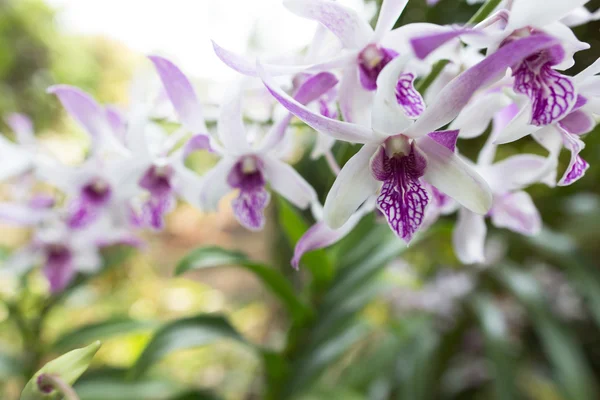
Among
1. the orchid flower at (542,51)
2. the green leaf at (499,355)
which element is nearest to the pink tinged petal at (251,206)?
the orchid flower at (542,51)

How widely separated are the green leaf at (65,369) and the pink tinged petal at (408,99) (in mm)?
238

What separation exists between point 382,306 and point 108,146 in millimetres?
1307

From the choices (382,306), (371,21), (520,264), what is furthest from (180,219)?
(371,21)

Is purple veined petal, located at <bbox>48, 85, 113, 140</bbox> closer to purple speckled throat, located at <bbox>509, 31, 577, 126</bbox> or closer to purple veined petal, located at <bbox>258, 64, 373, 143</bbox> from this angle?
purple veined petal, located at <bbox>258, 64, 373, 143</bbox>

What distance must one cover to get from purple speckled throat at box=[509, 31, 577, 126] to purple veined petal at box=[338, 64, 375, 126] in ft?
0.32

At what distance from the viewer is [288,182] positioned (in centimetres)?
38

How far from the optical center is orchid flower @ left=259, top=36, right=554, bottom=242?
26 cm

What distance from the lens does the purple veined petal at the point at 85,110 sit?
16.0 inches

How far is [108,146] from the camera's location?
18.3 inches

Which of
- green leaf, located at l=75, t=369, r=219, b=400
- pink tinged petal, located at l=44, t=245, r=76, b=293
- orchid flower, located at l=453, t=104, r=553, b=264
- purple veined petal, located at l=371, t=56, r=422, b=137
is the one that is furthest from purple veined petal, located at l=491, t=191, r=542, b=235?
pink tinged petal, located at l=44, t=245, r=76, b=293

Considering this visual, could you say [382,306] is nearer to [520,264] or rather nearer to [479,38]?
[520,264]

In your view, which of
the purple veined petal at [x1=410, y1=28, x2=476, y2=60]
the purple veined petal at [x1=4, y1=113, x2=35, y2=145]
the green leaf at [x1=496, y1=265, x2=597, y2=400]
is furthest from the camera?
the green leaf at [x1=496, y1=265, x2=597, y2=400]

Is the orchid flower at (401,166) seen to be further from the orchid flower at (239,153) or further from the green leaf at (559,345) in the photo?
the green leaf at (559,345)

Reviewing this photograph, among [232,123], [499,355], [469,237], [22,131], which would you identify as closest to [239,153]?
[232,123]
